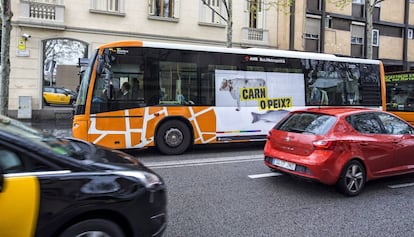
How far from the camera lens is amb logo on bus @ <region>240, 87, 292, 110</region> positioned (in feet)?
34.5

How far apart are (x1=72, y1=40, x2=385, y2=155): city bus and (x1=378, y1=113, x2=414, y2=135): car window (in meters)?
4.39

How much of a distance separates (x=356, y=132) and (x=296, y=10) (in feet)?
59.8

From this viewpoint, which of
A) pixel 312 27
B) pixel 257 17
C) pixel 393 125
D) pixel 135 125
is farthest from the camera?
pixel 312 27

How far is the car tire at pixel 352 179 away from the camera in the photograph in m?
5.77

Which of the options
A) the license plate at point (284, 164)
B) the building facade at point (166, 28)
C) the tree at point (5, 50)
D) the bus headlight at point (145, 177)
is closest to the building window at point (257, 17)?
the building facade at point (166, 28)

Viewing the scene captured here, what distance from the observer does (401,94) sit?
15203 mm

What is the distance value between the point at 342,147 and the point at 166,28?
1464 centimetres

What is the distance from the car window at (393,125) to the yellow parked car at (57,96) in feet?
49.7

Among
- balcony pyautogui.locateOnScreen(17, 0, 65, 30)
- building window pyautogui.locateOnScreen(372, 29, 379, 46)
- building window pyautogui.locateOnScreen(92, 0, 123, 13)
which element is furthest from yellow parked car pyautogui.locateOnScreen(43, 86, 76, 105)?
building window pyautogui.locateOnScreen(372, 29, 379, 46)

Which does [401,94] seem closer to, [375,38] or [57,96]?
[375,38]

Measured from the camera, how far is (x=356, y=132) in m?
6.02

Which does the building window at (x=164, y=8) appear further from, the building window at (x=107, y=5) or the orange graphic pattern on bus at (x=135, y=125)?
the orange graphic pattern on bus at (x=135, y=125)

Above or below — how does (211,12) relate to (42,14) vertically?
above

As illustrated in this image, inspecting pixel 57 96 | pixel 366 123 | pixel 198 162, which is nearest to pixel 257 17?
pixel 57 96
